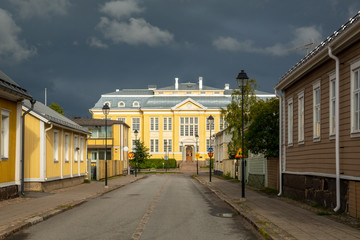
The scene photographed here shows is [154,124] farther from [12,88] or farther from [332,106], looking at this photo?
[332,106]

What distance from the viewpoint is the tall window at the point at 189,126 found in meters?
96.5

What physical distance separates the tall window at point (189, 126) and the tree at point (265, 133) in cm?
7092

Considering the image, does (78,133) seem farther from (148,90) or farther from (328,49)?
(148,90)

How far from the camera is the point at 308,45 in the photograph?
23312 millimetres

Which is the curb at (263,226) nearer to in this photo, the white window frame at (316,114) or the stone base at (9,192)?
the white window frame at (316,114)

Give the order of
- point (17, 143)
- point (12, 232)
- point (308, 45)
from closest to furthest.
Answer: point (12, 232)
point (17, 143)
point (308, 45)

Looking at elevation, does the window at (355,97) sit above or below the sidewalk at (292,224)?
above

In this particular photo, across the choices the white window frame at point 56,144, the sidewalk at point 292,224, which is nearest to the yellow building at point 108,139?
the white window frame at point 56,144

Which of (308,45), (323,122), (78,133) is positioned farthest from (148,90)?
(323,122)

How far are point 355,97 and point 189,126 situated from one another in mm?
83921

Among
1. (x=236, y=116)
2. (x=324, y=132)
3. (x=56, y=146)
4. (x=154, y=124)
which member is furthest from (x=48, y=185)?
(x=154, y=124)

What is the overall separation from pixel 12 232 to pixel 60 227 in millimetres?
1332

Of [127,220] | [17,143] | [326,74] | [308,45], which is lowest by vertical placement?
[127,220]

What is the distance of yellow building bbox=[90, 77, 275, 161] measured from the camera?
96.1 metres
